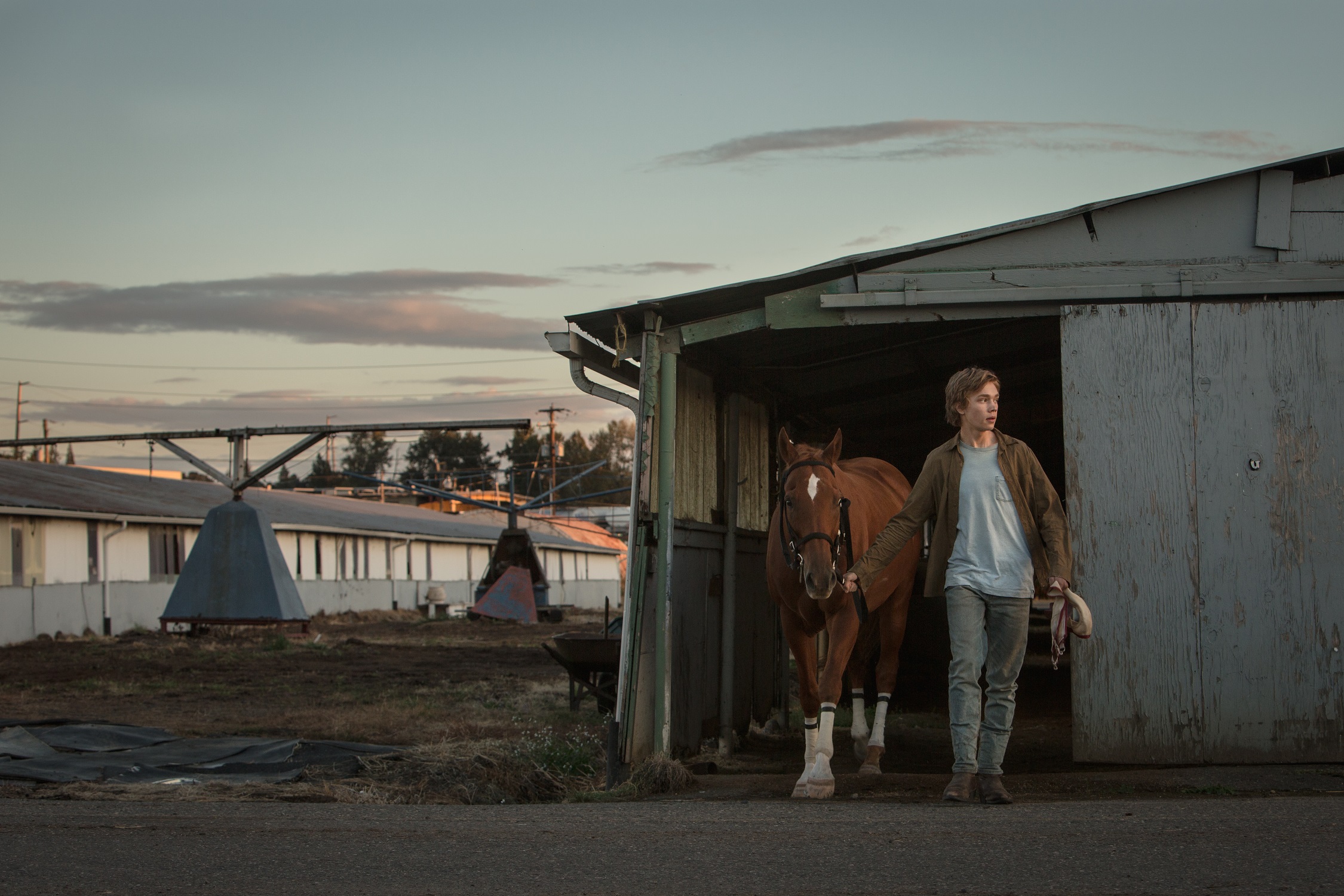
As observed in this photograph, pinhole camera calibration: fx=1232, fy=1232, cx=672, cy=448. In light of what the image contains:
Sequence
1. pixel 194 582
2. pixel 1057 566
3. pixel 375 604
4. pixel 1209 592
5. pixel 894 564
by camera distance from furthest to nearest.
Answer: pixel 375 604 → pixel 194 582 → pixel 894 564 → pixel 1209 592 → pixel 1057 566

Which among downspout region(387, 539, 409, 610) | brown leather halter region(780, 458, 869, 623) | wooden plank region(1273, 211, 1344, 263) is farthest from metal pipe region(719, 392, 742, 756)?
downspout region(387, 539, 409, 610)

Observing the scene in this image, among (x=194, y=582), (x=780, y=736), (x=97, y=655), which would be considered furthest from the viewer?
(x=194, y=582)

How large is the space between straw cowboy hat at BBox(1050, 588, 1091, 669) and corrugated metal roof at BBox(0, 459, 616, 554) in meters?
24.2

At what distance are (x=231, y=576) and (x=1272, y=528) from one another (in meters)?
19.9

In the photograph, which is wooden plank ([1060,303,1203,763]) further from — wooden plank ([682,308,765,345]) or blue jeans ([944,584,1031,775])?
wooden plank ([682,308,765,345])

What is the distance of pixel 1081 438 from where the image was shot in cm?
759

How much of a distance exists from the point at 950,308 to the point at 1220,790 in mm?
3264

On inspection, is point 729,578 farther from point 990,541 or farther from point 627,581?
point 990,541

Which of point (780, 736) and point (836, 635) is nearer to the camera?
point (836, 635)

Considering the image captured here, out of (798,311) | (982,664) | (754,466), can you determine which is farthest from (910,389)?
(982,664)

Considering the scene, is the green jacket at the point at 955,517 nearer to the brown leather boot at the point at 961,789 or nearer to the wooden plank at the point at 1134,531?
the brown leather boot at the point at 961,789

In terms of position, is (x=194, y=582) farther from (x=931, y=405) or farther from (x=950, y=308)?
(x=950, y=308)

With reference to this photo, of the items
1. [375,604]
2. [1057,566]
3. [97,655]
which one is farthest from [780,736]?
[375,604]

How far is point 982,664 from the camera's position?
20.2ft
